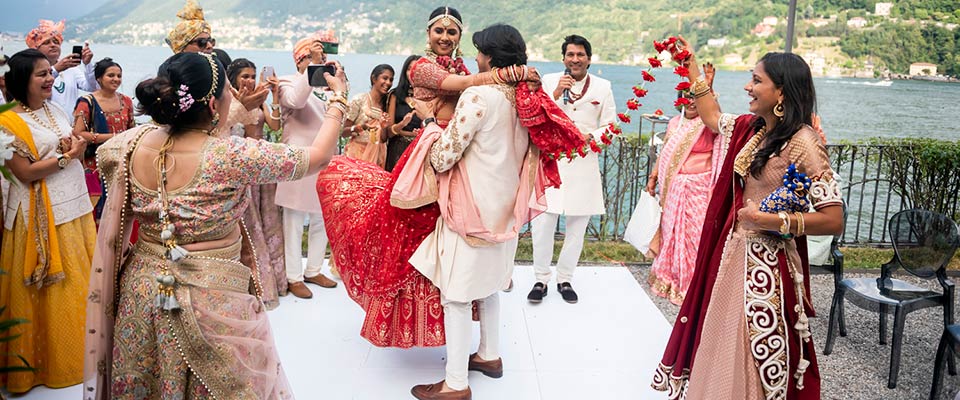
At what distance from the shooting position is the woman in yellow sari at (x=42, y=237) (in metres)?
3.40

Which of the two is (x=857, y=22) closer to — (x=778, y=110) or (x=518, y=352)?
(x=518, y=352)

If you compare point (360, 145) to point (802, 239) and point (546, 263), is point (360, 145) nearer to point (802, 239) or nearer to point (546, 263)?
point (546, 263)

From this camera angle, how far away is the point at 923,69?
48.7 ft

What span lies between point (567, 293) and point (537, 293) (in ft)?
0.73

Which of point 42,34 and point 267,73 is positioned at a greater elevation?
point 42,34

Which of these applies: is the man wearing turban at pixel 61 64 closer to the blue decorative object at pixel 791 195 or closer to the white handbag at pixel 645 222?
the blue decorative object at pixel 791 195

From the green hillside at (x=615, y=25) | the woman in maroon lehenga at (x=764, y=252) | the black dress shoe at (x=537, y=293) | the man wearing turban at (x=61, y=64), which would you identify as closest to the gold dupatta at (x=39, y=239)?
the man wearing turban at (x=61, y=64)

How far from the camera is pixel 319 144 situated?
2.47 m

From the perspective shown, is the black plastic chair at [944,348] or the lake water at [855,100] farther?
the lake water at [855,100]

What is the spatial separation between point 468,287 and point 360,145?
6.66ft

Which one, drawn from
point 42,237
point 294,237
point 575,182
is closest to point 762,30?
point 575,182

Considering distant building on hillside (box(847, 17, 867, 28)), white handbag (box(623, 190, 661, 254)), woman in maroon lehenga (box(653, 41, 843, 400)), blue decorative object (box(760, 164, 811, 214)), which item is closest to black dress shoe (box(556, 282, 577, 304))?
white handbag (box(623, 190, 661, 254))

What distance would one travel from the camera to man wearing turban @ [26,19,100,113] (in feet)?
15.0

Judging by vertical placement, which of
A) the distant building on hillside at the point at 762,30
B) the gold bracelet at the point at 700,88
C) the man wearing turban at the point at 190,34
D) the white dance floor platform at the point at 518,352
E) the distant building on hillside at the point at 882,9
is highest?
the distant building on hillside at the point at 882,9
